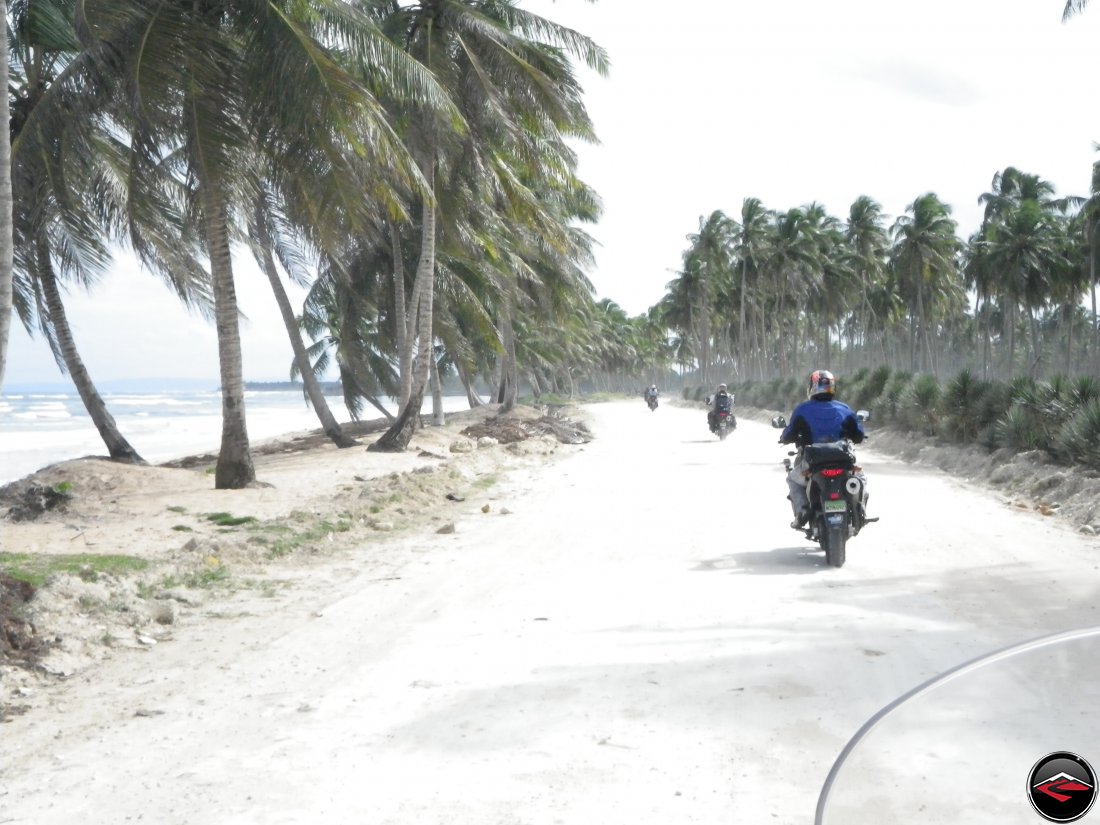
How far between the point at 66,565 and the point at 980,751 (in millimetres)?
6681

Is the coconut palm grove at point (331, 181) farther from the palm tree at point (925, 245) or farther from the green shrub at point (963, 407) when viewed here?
the palm tree at point (925, 245)

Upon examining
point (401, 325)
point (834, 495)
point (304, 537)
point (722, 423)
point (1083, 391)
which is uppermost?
point (401, 325)

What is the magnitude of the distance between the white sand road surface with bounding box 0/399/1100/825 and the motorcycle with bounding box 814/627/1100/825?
0.07 meters

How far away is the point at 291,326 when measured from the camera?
71.0 ft

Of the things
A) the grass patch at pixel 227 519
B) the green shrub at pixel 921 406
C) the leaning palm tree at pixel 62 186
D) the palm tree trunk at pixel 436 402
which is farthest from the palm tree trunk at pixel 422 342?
the green shrub at pixel 921 406

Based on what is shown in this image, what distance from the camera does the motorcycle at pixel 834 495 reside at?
8.02 metres

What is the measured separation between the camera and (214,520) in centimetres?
1059

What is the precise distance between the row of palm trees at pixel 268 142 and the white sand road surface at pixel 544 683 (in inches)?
217

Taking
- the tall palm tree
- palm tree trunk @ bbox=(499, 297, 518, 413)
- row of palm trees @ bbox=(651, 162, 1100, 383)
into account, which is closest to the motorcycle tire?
palm tree trunk @ bbox=(499, 297, 518, 413)

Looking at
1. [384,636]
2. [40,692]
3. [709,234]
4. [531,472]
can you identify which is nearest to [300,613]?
[384,636]

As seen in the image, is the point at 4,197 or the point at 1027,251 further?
the point at 1027,251

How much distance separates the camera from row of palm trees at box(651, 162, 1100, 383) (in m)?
52.7

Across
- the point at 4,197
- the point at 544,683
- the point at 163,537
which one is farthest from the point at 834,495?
the point at 4,197

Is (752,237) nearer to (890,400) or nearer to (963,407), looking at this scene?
(890,400)
